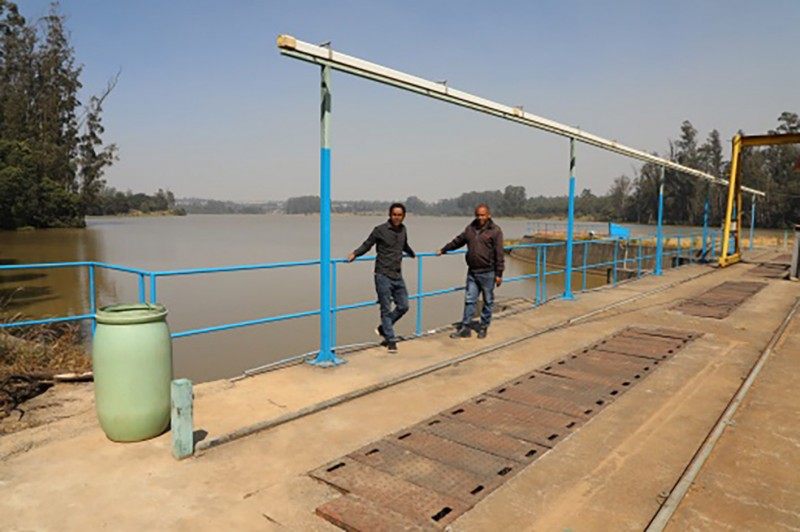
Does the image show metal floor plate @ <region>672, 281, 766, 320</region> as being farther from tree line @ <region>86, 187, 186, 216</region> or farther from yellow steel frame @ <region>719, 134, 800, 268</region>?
tree line @ <region>86, 187, 186, 216</region>

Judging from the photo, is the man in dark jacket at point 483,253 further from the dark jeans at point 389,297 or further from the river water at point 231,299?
the river water at point 231,299

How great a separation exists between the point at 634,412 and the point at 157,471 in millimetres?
3718

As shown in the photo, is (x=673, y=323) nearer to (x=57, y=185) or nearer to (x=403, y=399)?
(x=403, y=399)

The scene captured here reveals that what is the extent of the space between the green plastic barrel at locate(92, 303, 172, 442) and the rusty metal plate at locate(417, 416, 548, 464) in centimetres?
195

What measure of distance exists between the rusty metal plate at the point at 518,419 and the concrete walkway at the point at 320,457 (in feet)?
0.49

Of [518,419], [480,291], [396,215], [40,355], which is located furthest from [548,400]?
[40,355]

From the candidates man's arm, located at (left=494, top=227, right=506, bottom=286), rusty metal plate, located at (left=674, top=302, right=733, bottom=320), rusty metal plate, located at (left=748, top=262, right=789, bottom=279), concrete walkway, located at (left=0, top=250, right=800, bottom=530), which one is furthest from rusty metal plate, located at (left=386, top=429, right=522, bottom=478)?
rusty metal plate, located at (left=748, top=262, right=789, bottom=279)

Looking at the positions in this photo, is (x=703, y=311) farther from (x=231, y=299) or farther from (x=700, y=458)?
(x=231, y=299)

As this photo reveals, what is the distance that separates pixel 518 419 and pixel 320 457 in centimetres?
169

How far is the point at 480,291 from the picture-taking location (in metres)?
7.04

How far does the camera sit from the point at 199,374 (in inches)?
449

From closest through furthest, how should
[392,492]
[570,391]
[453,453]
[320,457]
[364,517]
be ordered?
[364,517]
[392,492]
[320,457]
[453,453]
[570,391]

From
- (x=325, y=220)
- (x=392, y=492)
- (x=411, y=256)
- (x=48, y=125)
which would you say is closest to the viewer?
(x=392, y=492)

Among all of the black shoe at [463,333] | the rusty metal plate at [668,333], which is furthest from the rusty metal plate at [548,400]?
the rusty metal plate at [668,333]
